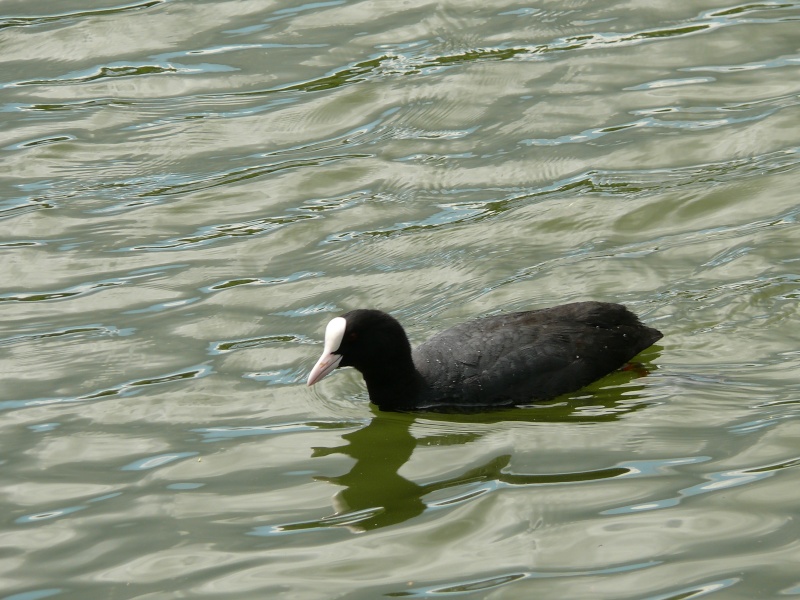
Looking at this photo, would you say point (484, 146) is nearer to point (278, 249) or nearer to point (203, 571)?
point (278, 249)

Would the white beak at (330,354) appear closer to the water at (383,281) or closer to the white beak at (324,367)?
the white beak at (324,367)

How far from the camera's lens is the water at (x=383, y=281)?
16.6 ft

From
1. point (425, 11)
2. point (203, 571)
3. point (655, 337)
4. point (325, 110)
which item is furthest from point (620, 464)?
point (425, 11)

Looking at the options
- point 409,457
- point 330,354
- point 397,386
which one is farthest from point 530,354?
point 330,354

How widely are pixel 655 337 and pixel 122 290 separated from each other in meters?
3.19

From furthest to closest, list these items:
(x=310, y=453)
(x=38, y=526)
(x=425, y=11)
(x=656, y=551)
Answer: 1. (x=425, y=11)
2. (x=310, y=453)
3. (x=38, y=526)
4. (x=656, y=551)

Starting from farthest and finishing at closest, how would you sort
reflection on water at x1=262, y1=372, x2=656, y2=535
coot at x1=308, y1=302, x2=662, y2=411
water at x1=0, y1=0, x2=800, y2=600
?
1. coot at x1=308, y1=302, x2=662, y2=411
2. reflection on water at x1=262, y1=372, x2=656, y2=535
3. water at x1=0, y1=0, x2=800, y2=600

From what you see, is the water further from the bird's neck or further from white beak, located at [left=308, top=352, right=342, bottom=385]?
white beak, located at [left=308, top=352, right=342, bottom=385]

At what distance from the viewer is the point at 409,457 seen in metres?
5.92

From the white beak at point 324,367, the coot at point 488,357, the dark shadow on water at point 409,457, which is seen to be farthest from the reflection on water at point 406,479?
the white beak at point 324,367

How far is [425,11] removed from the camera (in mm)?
11000

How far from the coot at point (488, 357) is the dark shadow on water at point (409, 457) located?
8cm

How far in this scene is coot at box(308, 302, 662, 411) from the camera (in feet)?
20.6

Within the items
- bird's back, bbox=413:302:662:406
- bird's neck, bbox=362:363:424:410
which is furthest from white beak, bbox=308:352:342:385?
bird's back, bbox=413:302:662:406
